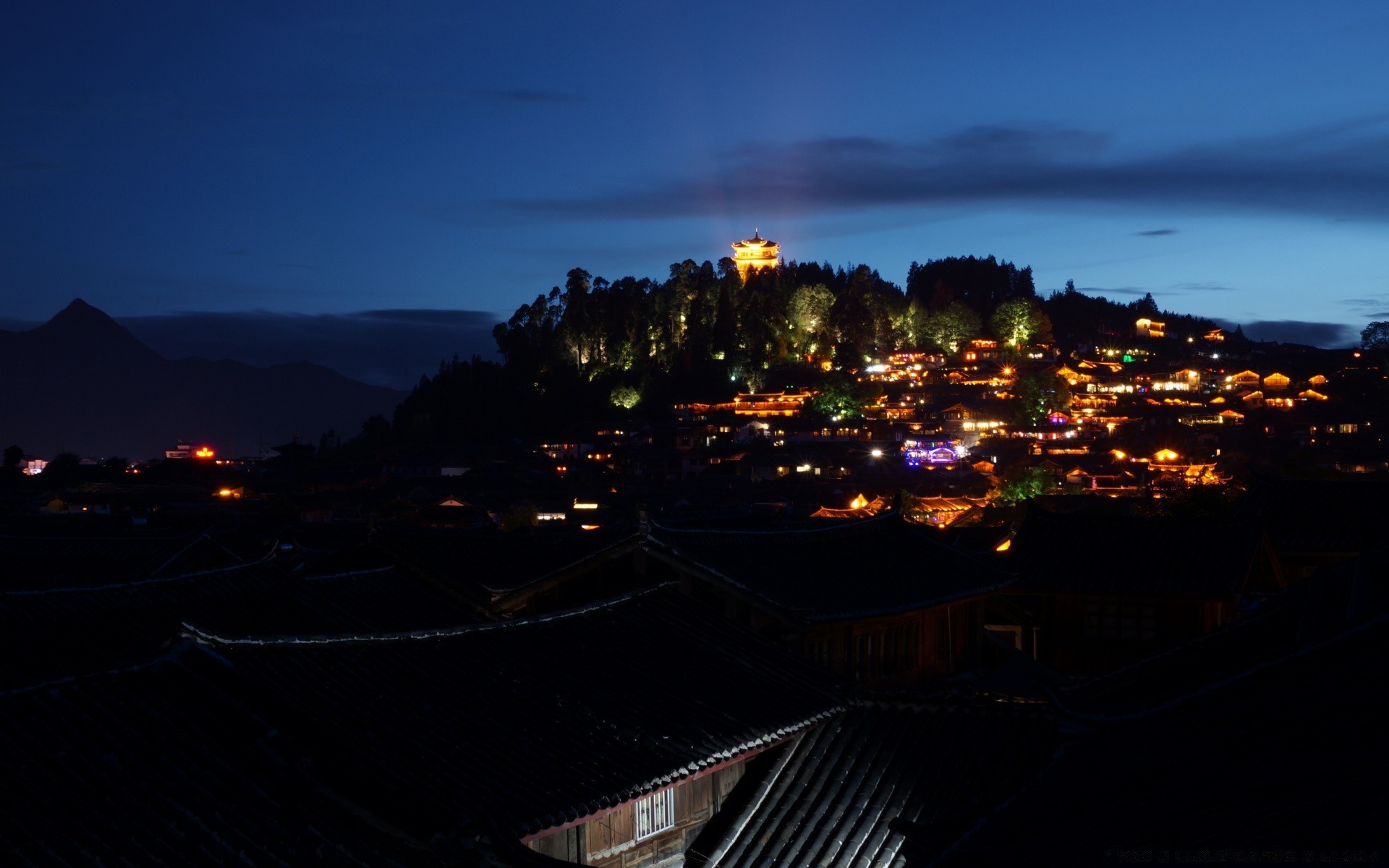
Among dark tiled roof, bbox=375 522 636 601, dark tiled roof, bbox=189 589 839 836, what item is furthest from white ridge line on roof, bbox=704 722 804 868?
dark tiled roof, bbox=375 522 636 601

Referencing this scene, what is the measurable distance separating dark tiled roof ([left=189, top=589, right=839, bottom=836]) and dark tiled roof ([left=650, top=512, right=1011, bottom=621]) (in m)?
3.79

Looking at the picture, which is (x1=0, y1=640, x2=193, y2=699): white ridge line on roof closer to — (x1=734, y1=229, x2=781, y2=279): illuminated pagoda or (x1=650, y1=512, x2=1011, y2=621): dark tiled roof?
(x1=650, y1=512, x2=1011, y2=621): dark tiled roof

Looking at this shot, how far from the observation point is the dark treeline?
129 meters

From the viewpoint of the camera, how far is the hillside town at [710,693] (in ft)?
28.9

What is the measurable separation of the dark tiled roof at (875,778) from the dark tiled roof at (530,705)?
0.51 m

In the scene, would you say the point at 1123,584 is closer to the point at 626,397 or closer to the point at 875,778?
the point at 875,778

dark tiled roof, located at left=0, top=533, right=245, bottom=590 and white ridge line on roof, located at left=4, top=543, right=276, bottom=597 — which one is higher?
white ridge line on roof, located at left=4, top=543, right=276, bottom=597

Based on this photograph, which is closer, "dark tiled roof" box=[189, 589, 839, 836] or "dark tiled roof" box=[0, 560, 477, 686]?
"dark tiled roof" box=[189, 589, 839, 836]

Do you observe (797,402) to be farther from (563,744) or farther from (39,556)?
(563,744)

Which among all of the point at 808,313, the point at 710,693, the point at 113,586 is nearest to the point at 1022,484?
the point at 808,313

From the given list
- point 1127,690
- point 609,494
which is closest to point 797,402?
point 609,494

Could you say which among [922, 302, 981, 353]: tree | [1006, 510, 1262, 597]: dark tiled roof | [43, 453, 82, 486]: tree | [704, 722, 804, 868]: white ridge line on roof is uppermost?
[922, 302, 981, 353]: tree

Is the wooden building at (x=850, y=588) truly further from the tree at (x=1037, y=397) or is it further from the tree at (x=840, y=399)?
the tree at (x=1037, y=397)

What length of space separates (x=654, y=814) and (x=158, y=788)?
499 centimetres
